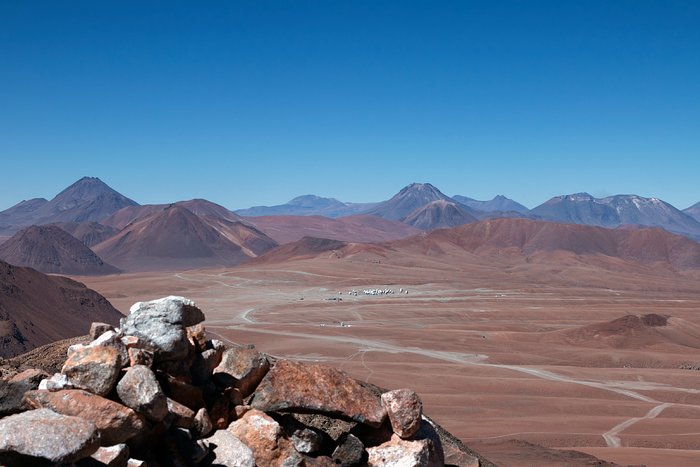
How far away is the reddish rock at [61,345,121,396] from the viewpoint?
642 centimetres

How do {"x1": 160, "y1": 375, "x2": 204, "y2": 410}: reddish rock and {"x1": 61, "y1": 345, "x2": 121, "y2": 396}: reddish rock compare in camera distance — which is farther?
{"x1": 160, "y1": 375, "x2": 204, "y2": 410}: reddish rock

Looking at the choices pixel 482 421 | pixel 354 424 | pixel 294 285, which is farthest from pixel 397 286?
pixel 354 424

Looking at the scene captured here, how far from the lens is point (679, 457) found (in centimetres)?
2252

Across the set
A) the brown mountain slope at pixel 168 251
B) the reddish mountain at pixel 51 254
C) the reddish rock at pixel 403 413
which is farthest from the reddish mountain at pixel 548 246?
the reddish rock at pixel 403 413

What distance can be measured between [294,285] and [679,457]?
90387 mm

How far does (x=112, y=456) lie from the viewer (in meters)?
5.86

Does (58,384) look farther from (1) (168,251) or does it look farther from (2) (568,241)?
(2) (568,241)

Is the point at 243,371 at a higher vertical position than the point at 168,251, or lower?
lower

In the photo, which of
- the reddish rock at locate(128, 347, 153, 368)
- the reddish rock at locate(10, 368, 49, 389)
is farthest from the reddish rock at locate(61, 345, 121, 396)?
the reddish rock at locate(10, 368, 49, 389)

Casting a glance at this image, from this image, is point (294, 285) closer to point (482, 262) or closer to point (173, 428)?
point (482, 262)

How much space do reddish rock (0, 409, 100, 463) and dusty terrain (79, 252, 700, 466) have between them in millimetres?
14699

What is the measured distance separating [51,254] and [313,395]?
164 meters

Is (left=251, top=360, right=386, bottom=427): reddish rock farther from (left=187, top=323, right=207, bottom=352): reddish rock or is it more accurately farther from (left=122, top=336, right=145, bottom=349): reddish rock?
(left=122, top=336, right=145, bottom=349): reddish rock

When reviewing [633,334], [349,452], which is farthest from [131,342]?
[633,334]
